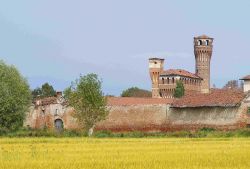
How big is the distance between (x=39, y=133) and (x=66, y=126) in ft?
45.4

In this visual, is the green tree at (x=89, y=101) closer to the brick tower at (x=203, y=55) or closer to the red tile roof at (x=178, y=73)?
the red tile roof at (x=178, y=73)

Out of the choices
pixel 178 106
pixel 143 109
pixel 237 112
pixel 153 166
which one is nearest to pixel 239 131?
pixel 237 112

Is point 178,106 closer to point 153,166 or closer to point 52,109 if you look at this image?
point 52,109

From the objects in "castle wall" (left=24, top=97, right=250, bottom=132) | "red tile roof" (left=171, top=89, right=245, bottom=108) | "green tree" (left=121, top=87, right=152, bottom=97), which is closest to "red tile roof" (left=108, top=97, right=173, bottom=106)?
"castle wall" (left=24, top=97, right=250, bottom=132)

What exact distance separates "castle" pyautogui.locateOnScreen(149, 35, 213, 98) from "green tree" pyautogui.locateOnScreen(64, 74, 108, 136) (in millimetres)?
49041

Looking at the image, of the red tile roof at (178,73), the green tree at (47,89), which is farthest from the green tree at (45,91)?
the red tile roof at (178,73)

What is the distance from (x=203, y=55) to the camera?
121 metres

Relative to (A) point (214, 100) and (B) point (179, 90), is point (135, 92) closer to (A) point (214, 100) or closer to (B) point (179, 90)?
(B) point (179, 90)

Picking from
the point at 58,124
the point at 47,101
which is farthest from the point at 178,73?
the point at 58,124

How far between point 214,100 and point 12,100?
1746 cm

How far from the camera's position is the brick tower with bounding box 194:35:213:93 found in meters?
120

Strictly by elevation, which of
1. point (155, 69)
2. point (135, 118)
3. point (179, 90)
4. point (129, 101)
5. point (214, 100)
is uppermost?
point (155, 69)

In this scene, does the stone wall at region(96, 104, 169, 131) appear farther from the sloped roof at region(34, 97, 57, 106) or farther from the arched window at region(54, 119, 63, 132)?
the sloped roof at region(34, 97, 57, 106)

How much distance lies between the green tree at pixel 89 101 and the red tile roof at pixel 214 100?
6423 millimetres
